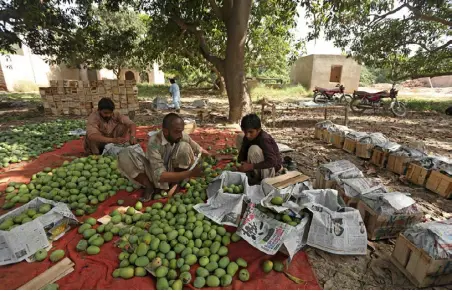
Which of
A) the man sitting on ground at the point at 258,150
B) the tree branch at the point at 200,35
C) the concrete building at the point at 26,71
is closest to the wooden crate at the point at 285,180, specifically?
the man sitting on ground at the point at 258,150

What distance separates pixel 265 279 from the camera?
74.6 inches

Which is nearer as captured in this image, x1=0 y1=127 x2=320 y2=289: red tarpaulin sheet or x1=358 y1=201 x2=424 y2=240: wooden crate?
x1=0 y1=127 x2=320 y2=289: red tarpaulin sheet

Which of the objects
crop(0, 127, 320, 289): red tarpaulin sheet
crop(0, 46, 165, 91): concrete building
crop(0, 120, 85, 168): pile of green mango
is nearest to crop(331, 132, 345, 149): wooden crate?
crop(0, 127, 320, 289): red tarpaulin sheet

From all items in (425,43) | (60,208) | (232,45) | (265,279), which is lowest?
(265,279)

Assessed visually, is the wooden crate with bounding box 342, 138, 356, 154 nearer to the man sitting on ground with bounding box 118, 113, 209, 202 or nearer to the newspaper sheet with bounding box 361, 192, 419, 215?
the newspaper sheet with bounding box 361, 192, 419, 215

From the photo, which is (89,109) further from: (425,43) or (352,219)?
(425,43)

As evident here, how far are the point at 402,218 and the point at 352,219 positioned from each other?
576 millimetres

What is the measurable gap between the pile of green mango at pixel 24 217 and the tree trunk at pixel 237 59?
5.47 metres

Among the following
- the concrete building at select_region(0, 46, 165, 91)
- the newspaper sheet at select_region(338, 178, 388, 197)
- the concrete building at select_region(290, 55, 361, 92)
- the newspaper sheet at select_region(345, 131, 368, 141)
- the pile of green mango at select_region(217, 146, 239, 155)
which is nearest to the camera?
the newspaper sheet at select_region(338, 178, 388, 197)

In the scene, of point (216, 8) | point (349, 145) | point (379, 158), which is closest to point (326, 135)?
point (349, 145)

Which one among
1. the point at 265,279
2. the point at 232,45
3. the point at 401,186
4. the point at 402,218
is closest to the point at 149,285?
the point at 265,279

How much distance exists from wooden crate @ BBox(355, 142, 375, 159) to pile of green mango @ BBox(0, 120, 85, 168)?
19.3 feet

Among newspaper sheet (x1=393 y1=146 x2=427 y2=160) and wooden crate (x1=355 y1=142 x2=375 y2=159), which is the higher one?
newspaper sheet (x1=393 y1=146 x2=427 y2=160)

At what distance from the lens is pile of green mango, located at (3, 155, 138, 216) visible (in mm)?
2811
